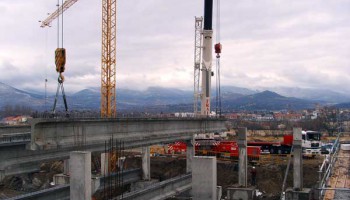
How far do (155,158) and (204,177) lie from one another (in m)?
31.0

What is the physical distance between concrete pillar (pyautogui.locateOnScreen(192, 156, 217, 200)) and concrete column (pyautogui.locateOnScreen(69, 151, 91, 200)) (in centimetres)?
440

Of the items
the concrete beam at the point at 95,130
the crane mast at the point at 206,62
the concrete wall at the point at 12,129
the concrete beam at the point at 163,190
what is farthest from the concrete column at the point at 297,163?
the concrete wall at the point at 12,129

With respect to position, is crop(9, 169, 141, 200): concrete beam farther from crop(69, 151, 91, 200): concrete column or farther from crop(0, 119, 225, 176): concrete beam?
crop(69, 151, 91, 200): concrete column

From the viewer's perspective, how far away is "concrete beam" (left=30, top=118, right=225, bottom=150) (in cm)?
1915

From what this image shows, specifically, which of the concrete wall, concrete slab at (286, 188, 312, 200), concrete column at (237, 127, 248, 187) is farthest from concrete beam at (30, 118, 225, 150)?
the concrete wall

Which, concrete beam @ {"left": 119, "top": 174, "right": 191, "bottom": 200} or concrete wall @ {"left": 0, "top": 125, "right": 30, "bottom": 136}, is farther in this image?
concrete wall @ {"left": 0, "top": 125, "right": 30, "bottom": 136}

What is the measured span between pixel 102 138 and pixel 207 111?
2836 centimetres

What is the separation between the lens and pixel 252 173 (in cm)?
3850

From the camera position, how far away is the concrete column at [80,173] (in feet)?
58.4

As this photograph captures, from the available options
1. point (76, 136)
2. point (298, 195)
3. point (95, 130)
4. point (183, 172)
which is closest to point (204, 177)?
point (76, 136)

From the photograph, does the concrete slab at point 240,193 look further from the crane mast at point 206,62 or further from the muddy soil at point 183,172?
the crane mast at point 206,62

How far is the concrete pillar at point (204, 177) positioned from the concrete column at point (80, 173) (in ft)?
14.4

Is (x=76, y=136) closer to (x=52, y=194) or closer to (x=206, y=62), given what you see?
(x=52, y=194)

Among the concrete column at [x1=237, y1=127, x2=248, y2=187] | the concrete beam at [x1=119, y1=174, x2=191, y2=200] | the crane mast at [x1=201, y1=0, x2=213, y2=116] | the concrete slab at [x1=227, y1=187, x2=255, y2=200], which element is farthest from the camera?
the crane mast at [x1=201, y1=0, x2=213, y2=116]
